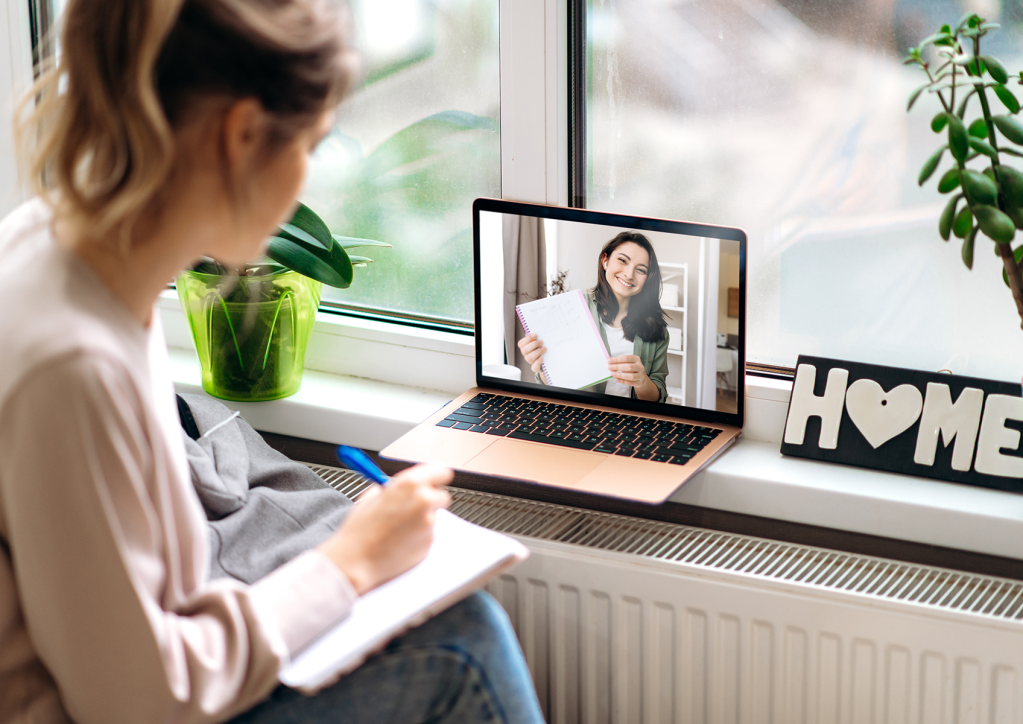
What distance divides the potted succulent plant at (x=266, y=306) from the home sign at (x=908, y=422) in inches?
21.8

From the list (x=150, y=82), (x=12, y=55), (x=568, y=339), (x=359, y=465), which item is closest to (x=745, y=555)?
(x=568, y=339)

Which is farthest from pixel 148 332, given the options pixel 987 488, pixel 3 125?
pixel 3 125

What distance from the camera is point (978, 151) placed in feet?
3.05

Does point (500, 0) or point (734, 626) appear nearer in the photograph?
point (734, 626)

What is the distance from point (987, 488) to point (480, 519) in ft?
1.80

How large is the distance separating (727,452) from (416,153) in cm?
56

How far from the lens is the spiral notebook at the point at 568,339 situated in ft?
3.89

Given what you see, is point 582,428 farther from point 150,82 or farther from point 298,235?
point 150,82

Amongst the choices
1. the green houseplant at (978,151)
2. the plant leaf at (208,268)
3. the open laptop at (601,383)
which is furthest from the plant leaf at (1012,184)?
the plant leaf at (208,268)

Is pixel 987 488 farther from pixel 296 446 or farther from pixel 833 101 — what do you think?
pixel 296 446

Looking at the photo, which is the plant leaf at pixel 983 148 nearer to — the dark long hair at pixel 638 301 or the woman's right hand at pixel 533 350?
the dark long hair at pixel 638 301

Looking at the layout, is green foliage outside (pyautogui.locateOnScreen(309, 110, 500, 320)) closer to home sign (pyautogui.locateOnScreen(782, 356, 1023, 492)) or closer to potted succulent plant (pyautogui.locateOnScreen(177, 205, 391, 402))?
potted succulent plant (pyautogui.locateOnScreen(177, 205, 391, 402))

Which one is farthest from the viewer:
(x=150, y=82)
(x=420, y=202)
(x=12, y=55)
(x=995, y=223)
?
(x=12, y=55)

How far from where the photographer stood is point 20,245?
0.67 m
